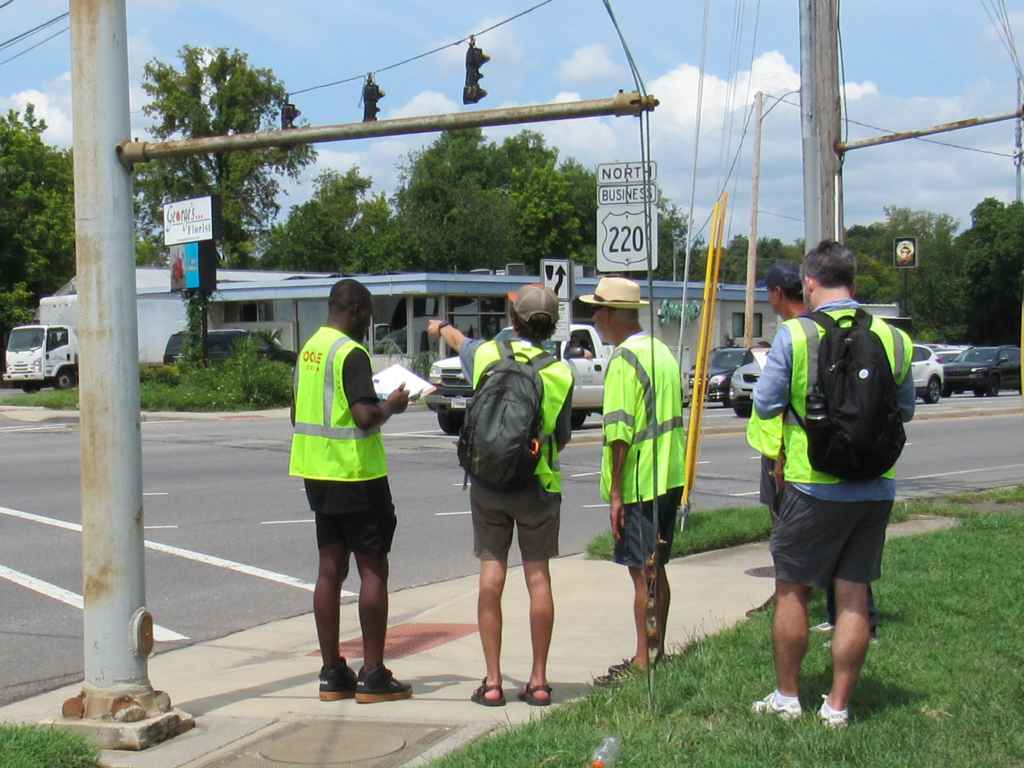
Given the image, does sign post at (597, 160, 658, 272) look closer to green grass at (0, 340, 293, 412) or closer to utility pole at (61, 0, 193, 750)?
utility pole at (61, 0, 193, 750)

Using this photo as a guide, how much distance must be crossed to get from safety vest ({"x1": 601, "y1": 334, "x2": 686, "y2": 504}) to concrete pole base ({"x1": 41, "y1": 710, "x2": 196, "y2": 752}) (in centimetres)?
218

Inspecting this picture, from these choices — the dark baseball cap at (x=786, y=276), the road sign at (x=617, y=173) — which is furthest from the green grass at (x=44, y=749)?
the road sign at (x=617, y=173)

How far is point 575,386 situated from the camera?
66.1 ft

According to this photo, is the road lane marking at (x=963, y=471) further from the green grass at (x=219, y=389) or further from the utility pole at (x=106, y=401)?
the green grass at (x=219, y=389)

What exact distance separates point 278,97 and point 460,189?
549 inches

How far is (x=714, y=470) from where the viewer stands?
51.8 ft

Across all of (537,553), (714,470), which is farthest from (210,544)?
(714,470)

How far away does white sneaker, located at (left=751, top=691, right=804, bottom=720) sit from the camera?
14.4ft

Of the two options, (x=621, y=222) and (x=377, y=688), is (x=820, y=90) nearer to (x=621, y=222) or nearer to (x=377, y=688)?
(x=621, y=222)

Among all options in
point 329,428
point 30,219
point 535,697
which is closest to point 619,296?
point 329,428

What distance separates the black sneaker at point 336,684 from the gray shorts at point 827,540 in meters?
2.13

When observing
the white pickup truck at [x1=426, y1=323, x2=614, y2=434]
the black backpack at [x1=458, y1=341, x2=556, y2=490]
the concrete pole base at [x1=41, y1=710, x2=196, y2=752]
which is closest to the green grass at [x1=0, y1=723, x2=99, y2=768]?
the concrete pole base at [x1=41, y1=710, x2=196, y2=752]

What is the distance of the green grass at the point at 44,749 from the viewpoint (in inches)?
164

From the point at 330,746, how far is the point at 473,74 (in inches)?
496
